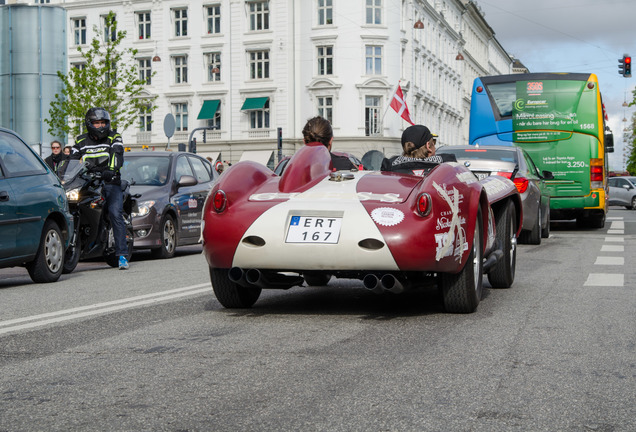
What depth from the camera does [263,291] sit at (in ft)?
27.7

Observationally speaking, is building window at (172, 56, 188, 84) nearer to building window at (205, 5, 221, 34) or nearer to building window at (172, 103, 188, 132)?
building window at (172, 103, 188, 132)

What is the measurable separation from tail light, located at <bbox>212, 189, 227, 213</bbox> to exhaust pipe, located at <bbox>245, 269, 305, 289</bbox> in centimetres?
46

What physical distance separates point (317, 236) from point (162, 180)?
8987 mm

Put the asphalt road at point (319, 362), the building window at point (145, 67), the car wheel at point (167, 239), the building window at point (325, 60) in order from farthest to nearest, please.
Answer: the building window at point (145, 67) → the building window at point (325, 60) → the car wheel at point (167, 239) → the asphalt road at point (319, 362)

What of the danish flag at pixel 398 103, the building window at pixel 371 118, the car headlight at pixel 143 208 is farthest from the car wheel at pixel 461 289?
the building window at pixel 371 118

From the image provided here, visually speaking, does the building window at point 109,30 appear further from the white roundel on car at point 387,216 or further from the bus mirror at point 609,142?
the white roundel on car at point 387,216

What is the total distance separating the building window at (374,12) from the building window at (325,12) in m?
2.39

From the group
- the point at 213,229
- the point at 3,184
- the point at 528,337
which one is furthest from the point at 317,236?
the point at 3,184

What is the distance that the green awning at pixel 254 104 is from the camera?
204ft

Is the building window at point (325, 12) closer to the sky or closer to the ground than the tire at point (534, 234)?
closer to the sky

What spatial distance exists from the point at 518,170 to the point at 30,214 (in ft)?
25.3

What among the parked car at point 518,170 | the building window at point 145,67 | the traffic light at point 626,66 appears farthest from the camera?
the building window at point 145,67

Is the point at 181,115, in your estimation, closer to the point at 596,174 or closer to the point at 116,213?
the point at 596,174

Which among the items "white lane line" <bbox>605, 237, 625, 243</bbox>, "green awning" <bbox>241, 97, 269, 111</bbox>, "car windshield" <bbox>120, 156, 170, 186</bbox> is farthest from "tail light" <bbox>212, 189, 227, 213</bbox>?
"green awning" <bbox>241, 97, 269, 111</bbox>
